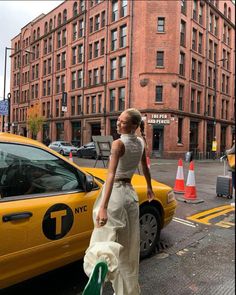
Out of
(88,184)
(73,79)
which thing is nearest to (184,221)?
(88,184)

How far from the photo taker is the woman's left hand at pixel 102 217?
2496 millimetres

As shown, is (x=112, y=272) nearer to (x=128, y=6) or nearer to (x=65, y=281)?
(x=65, y=281)

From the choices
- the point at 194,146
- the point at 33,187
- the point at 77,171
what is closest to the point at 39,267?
the point at 33,187

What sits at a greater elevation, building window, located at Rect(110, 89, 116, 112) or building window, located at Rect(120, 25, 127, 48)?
building window, located at Rect(120, 25, 127, 48)

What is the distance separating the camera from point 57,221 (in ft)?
9.90

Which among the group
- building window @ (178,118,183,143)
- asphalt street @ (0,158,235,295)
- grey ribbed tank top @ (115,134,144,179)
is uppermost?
building window @ (178,118,183,143)

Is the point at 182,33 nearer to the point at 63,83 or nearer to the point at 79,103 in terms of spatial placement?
the point at 79,103

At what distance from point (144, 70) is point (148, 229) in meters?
25.5

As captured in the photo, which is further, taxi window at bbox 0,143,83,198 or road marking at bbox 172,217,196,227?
road marking at bbox 172,217,196,227

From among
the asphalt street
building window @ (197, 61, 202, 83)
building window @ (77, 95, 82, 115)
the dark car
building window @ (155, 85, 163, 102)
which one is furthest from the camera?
building window @ (77, 95, 82, 115)

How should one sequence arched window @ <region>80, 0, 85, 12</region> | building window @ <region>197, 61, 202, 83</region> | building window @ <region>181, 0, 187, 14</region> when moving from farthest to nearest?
arched window @ <region>80, 0, 85, 12</region> < building window @ <region>197, 61, 202, 83</region> < building window @ <region>181, 0, 187, 14</region>

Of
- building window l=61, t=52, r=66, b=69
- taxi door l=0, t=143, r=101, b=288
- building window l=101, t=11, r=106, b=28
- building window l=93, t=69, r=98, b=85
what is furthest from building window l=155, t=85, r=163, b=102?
taxi door l=0, t=143, r=101, b=288

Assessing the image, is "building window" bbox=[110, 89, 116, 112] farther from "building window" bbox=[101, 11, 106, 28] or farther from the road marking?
the road marking

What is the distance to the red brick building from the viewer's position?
28.1 m
